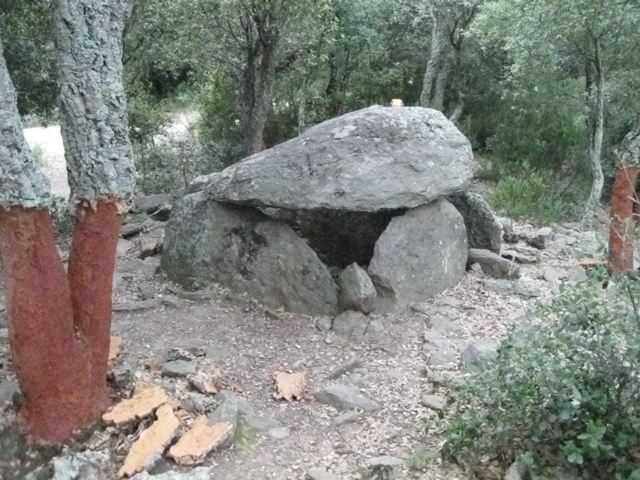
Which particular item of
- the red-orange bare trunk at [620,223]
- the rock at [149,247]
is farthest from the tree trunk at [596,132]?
the rock at [149,247]

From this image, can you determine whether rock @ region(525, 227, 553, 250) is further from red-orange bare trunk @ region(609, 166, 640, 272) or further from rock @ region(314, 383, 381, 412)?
rock @ region(314, 383, 381, 412)

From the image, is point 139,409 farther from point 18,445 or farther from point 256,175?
point 256,175

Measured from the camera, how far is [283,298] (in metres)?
5.76

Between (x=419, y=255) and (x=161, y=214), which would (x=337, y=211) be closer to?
(x=419, y=255)

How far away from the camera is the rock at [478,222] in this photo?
6988 mm

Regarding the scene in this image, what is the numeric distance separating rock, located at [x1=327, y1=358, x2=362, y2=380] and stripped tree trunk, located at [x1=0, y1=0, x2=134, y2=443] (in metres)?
1.68

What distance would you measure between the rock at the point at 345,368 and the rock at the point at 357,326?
1.33 feet

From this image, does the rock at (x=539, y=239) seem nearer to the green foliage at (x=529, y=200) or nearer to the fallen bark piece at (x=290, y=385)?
the green foliage at (x=529, y=200)

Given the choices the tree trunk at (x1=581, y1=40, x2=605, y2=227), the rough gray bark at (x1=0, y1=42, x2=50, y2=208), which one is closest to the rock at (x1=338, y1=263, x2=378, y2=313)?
the rough gray bark at (x1=0, y1=42, x2=50, y2=208)

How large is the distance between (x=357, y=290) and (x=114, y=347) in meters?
1.97

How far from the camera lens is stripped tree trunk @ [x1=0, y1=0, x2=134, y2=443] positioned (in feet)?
11.3

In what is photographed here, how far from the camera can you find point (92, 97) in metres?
3.58

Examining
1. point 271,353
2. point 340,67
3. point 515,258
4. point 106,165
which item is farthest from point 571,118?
point 106,165

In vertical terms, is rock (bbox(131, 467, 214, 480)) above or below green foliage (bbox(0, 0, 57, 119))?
below
